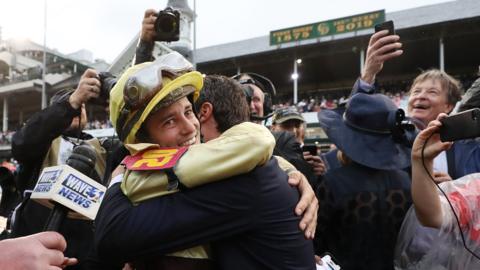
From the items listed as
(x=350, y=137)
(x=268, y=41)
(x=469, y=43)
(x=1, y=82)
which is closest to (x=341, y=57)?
(x=268, y=41)

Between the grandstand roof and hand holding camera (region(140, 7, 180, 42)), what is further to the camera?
the grandstand roof

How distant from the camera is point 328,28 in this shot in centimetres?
1969

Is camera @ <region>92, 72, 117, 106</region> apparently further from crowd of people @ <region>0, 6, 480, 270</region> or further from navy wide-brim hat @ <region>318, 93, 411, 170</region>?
navy wide-brim hat @ <region>318, 93, 411, 170</region>


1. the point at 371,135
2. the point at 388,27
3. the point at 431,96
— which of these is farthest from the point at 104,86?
the point at 431,96

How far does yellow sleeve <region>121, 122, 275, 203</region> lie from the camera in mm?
1129

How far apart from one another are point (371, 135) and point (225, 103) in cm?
79

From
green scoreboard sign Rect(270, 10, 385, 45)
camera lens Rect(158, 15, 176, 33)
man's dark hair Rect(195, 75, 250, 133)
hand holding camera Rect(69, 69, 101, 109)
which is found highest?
green scoreboard sign Rect(270, 10, 385, 45)

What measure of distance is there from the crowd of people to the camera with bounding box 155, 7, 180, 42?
0.16ft

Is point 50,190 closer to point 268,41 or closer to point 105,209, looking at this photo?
point 105,209

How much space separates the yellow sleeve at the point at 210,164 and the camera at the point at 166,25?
4.48ft

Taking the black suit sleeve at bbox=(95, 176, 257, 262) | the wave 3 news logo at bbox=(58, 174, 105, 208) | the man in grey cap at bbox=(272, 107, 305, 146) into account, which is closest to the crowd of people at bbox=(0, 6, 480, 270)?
the black suit sleeve at bbox=(95, 176, 257, 262)

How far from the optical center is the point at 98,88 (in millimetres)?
2166

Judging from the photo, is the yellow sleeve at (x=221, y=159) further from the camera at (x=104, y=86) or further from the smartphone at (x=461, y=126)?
the camera at (x=104, y=86)

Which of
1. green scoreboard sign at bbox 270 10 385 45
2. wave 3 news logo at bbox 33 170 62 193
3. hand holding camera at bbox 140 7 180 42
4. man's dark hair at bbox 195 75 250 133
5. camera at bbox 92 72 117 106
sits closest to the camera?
wave 3 news logo at bbox 33 170 62 193
